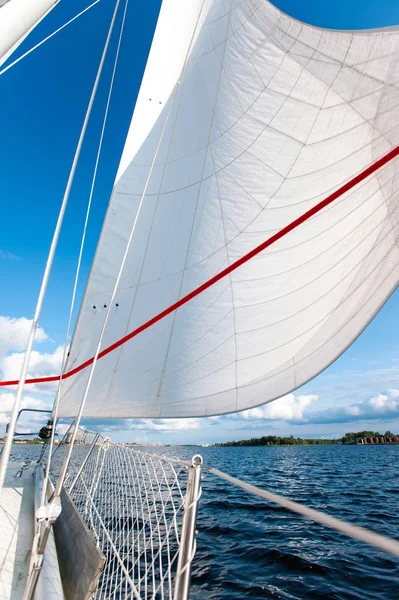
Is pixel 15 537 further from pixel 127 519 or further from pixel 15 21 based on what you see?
pixel 15 21

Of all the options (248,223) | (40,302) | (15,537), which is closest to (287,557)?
(15,537)

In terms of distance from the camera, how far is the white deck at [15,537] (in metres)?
2.25

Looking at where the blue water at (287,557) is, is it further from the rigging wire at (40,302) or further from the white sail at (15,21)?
the white sail at (15,21)

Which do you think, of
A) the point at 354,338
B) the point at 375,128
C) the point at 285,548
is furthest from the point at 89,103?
the point at 285,548

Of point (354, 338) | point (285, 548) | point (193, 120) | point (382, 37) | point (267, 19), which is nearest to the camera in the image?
point (354, 338)

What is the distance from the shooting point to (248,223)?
3.43 metres

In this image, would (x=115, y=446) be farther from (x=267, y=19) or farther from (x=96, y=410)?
(x=267, y=19)

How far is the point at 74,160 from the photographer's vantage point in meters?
2.81

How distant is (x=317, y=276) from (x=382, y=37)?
1.91m

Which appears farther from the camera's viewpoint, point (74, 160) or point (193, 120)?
point (193, 120)

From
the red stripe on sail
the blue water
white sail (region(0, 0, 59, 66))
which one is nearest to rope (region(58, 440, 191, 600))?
the blue water

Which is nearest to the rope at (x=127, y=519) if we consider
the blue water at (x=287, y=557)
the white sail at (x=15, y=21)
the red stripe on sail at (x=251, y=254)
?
the blue water at (x=287, y=557)

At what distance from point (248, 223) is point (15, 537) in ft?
11.5

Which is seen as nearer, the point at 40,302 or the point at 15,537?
the point at 40,302
